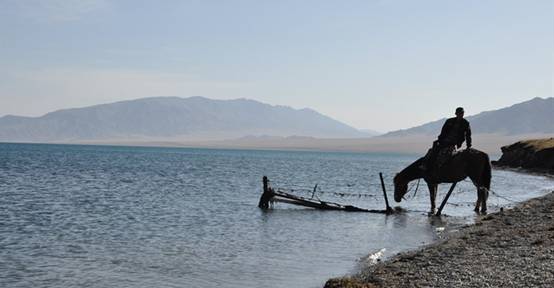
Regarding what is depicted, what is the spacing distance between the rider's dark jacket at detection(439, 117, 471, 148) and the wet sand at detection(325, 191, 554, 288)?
635 centimetres

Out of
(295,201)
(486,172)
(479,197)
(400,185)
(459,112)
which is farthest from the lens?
(295,201)

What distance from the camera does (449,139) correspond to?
30.9m

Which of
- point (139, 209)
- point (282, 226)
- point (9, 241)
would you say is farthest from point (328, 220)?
point (9, 241)

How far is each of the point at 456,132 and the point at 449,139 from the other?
20.7 inches

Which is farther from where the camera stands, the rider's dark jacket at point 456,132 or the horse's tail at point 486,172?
the horse's tail at point 486,172

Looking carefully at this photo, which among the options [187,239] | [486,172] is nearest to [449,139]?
[486,172]

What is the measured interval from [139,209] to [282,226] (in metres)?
11.0

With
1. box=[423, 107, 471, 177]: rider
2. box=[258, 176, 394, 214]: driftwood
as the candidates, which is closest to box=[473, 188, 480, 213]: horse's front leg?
box=[423, 107, 471, 177]: rider

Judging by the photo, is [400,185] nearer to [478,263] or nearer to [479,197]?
[479,197]

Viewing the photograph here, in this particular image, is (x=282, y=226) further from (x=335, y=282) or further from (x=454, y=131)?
(x=335, y=282)

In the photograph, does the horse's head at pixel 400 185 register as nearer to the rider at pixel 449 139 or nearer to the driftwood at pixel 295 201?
the driftwood at pixel 295 201

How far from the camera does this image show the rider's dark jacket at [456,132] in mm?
30578

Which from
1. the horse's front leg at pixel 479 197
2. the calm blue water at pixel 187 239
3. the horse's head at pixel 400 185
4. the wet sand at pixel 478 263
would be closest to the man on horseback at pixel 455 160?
the horse's front leg at pixel 479 197

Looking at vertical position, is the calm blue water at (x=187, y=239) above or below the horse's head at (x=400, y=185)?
below
